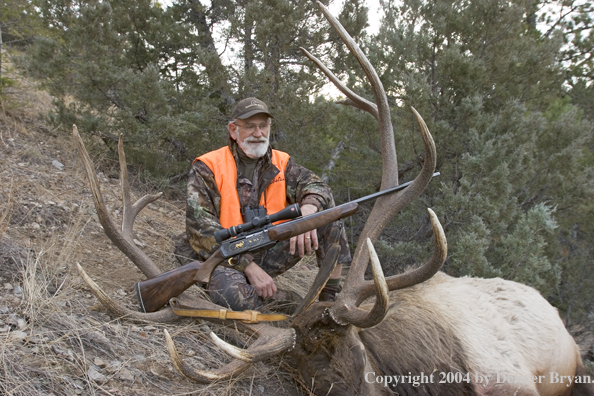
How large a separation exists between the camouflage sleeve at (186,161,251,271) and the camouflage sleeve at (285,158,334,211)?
640mm

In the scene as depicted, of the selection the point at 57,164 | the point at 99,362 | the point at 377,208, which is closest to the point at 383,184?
the point at 377,208

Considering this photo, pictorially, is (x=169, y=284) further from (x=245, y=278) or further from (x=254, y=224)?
(x=254, y=224)

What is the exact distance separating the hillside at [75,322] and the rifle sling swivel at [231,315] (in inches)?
4.6

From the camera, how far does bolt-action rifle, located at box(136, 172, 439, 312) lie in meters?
2.83

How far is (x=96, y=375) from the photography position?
223 centimetres

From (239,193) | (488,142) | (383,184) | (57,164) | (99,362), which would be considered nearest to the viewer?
(99,362)

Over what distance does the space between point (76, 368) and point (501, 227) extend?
13.7ft

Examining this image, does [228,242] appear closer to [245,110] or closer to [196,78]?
[245,110]

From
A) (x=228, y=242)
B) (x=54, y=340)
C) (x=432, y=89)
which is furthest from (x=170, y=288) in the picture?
(x=432, y=89)

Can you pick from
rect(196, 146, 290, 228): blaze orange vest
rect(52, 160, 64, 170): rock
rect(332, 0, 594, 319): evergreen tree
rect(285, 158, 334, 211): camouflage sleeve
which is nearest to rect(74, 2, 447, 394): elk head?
rect(285, 158, 334, 211): camouflage sleeve

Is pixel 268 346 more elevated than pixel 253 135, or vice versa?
pixel 253 135

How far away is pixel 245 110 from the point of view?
3.59 meters

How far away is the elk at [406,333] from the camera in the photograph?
2.41 meters

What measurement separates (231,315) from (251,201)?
109 cm
